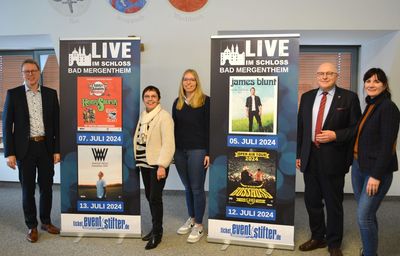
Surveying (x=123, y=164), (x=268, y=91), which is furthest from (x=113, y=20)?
(x=268, y=91)

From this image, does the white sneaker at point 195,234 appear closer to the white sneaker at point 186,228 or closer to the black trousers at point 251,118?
the white sneaker at point 186,228

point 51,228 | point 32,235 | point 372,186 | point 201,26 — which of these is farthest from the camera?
point 201,26

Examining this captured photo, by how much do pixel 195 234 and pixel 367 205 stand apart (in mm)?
1532

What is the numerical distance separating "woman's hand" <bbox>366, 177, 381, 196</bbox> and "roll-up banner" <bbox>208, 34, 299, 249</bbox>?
694 millimetres

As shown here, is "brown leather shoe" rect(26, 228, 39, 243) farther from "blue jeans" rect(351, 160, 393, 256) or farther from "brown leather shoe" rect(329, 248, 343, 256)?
"blue jeans" rect(351, 160, 393, 256)

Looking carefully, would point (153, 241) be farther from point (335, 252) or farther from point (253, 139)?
point (335, 252)

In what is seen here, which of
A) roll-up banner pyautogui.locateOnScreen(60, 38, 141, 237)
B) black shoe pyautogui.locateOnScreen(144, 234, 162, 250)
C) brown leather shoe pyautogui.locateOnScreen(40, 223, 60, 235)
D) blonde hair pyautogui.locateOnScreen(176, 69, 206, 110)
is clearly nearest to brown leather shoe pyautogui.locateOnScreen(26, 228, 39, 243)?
brown leather shoe pyautogui.locateOnScreen(40, 223, 60, 235)

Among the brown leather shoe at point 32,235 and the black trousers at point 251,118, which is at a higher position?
the black trousers at point 251,118

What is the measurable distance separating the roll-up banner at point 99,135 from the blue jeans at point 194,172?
0.44 m

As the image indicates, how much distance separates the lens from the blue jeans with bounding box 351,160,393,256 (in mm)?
2359

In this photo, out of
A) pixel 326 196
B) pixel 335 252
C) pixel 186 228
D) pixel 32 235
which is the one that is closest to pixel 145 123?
pixel 186 228

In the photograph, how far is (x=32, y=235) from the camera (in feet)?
10.3

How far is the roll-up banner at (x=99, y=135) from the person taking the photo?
3.09m

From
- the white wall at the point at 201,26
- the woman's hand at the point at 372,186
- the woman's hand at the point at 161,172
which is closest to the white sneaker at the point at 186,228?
the woman's hand at the point at 161,172
